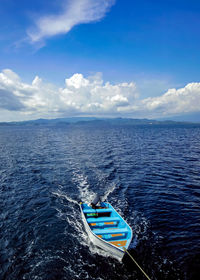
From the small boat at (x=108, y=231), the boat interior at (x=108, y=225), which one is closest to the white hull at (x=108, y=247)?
the small boat at (x=108, y=231)

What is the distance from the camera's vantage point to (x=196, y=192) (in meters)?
26.4

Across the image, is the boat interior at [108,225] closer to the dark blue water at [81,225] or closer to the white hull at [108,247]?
the white hull at [108,247]

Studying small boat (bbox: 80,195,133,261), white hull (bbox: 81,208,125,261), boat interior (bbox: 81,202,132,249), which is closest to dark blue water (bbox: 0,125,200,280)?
white hull (bbox: 81,208,125,261)

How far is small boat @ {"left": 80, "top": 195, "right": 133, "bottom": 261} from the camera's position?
46.4 feet

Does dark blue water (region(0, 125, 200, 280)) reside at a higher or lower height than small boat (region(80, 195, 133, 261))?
lower

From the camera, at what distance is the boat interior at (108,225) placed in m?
15.1

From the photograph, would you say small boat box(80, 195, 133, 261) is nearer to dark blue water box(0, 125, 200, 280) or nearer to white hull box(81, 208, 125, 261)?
white hull box(81, 208, 125, 261)

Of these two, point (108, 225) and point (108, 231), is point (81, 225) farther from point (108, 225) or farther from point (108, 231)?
point (108, 231)

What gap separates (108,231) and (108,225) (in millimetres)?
1754

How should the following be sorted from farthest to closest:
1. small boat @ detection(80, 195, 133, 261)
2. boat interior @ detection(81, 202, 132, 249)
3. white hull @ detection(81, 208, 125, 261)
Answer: boat interior @ detection(81, 202, 132, 249) < small boat @ detection(80, 195, 133, 261) < white hull @ detection(81, 208, 125, 261)

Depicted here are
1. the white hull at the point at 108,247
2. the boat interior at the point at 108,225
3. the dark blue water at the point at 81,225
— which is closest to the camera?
the dark blue water at the point at 81,225

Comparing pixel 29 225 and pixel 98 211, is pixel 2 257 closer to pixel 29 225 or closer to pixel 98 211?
pixel 29 225

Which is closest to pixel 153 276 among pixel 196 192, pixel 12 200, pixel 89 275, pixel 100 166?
pixel 89 275

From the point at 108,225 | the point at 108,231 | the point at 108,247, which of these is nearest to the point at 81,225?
the point at 108,225
